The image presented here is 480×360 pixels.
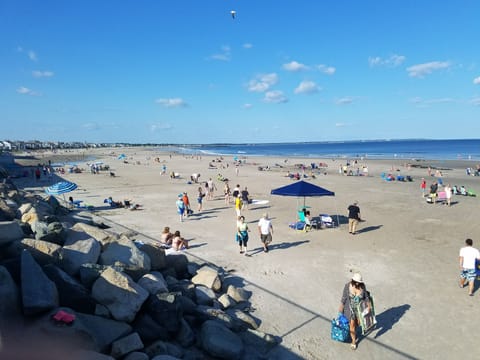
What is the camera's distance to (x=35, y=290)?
4.59m

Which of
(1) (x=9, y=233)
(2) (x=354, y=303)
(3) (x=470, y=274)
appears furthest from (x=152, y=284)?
(3) (x=470, y=274)

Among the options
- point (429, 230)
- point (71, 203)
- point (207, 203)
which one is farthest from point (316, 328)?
point (71, 203)

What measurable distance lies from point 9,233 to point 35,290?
2.55 metres

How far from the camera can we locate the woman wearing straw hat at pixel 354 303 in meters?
→ 6.14

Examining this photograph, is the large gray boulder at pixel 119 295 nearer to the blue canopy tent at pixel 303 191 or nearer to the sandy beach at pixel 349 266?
the sandy beach at pixel 349 266

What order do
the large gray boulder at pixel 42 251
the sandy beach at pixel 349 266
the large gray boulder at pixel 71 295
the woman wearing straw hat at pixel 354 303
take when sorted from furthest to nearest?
the sandy beach at pixel 349 266 < the woman wearing straw hat at pixel 354 303 < the large gray boulder at pixel 42 251 < the large gray boulder at pixel 71 295

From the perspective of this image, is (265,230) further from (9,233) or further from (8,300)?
(8,300)

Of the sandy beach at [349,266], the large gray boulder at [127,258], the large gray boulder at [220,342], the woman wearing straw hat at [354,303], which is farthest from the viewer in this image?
the large gray boulder at [127,258]

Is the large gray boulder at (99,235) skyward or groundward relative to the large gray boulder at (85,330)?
skyward

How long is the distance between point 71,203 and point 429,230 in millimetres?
18346

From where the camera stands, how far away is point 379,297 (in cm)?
809

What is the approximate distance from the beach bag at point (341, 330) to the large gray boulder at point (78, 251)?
4974mm

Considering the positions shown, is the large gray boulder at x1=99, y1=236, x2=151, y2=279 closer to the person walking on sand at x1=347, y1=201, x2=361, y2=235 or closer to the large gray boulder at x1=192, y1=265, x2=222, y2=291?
the large gray boulder at x1=192, y1=265, x2=222, y2=291

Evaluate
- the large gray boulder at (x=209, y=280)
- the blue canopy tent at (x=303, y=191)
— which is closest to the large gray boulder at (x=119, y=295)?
the large gray boulder at (x=209, y=280)
